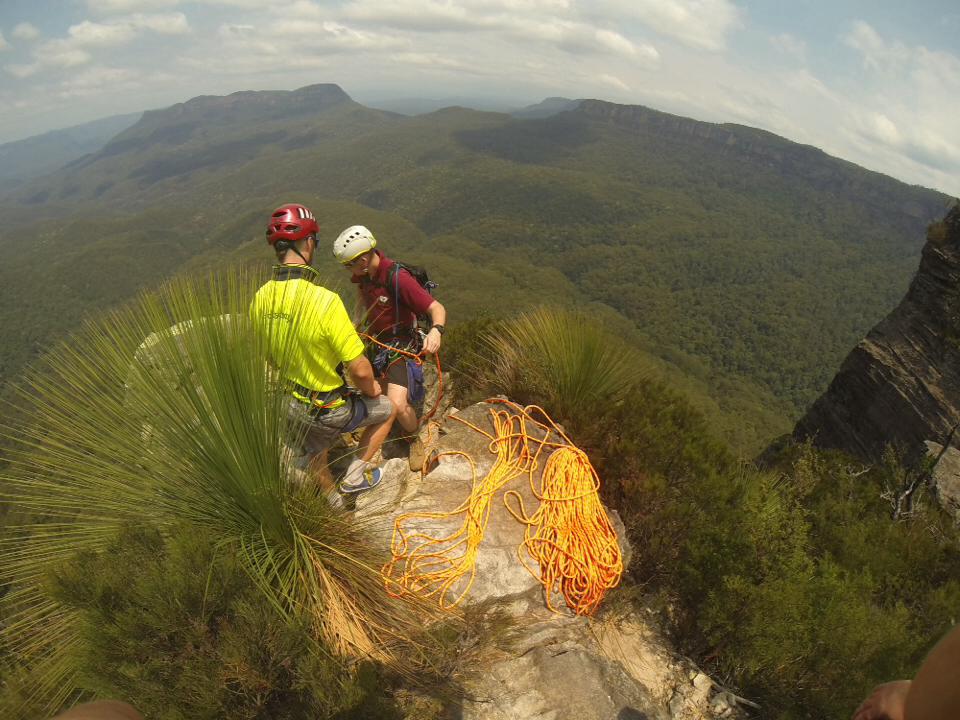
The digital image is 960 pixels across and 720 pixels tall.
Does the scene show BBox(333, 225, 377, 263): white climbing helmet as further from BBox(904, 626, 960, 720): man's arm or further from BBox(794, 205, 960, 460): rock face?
BBox(794, 205, 960, 460): rock face

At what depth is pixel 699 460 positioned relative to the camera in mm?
3010

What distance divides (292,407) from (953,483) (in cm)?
818

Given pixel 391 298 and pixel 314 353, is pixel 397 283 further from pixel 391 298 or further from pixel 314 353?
pixel 314 353

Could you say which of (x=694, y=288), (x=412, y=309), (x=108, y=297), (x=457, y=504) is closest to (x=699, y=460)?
(x=457, y=504)

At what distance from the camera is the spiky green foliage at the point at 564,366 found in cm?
375

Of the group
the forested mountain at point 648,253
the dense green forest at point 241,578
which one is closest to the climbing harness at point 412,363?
the dense green forest at point 241,578

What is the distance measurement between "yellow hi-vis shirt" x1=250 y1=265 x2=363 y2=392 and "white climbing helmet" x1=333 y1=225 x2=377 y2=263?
0.88 metres

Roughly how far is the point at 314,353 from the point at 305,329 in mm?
410

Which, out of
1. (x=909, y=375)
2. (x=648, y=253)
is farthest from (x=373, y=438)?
(x=648, y=253)

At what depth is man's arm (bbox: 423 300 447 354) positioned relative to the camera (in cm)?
331

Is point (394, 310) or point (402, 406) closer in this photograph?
point (402, 406)

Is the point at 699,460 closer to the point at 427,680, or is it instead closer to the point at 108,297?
the point at 427,680

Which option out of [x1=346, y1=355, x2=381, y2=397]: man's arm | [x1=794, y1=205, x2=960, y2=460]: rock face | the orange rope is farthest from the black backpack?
[x1=794, y1=205, x2=960, y2=460]: rock face

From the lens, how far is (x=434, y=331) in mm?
3365
